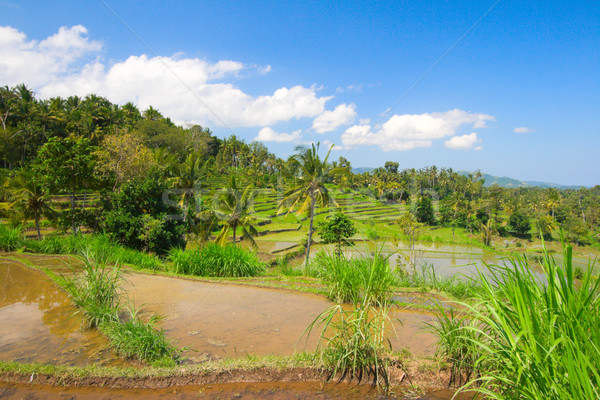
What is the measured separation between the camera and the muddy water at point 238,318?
4.98 meters

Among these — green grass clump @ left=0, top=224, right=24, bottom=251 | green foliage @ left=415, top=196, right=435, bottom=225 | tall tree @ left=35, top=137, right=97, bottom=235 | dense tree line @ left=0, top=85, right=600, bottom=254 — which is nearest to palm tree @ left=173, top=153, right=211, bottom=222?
dense tree line @ left=0, top=85, right=600, bottom=254

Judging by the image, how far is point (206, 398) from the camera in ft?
12.3

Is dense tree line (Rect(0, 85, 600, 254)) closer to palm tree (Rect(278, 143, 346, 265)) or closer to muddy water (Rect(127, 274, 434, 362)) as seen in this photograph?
palm tree (Rect(278, 143, 346, 265))

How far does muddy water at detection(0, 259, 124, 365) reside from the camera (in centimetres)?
459

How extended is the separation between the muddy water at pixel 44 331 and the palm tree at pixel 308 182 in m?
12.9

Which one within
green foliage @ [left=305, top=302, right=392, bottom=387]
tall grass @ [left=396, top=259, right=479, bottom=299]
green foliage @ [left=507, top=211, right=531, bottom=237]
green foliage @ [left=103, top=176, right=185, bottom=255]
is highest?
green foliage @ [left=103, top=176, right=185, bottom=255]

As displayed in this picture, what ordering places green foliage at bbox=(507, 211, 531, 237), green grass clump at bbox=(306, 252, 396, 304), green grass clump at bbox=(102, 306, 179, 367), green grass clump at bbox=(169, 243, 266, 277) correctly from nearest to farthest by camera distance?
green grass clump at bbox=(102, 306, 179, 367) < green grass clump at bbox=(306, 252, 396, 304) < green grass clump at bbox=(169, 243, 266, 277) < green foliage at bbox=(507, 211, 531, 237)

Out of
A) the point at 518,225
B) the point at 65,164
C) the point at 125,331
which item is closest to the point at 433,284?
the point at 125,331

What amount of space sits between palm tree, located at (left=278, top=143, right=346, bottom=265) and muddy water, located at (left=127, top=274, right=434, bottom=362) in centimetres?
1105

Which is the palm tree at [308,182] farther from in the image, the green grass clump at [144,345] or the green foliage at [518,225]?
the green foliage at [518,225]

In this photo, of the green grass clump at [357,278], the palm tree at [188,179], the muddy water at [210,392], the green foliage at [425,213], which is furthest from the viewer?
the green foliage at [425,213]

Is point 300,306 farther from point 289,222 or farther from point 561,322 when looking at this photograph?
point 289,222

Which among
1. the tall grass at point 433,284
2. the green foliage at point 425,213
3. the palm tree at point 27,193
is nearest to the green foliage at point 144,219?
the palm tree at point 27,193

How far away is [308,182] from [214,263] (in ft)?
33.6
